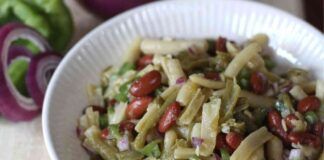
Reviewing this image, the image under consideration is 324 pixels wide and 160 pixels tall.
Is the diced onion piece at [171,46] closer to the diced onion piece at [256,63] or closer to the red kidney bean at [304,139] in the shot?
the diced onion piece at [256,63]

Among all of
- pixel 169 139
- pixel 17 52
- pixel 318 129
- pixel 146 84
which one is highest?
pixel 17 52

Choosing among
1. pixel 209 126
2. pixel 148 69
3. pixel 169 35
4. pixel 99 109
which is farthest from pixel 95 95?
pixel 209 126

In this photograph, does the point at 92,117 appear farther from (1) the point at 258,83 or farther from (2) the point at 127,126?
(1) the point at 258,83

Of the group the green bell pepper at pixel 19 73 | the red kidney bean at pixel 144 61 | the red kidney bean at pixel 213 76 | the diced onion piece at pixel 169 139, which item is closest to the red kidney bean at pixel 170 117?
the diced onion piece at pixel 169 139

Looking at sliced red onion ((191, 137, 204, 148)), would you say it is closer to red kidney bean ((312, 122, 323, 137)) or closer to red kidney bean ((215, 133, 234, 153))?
red kidney bean ((215, 133, 234, 153))

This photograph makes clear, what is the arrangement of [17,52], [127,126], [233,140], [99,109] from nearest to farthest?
[233,140]
[127,126]
[99,109]
[17,52]
